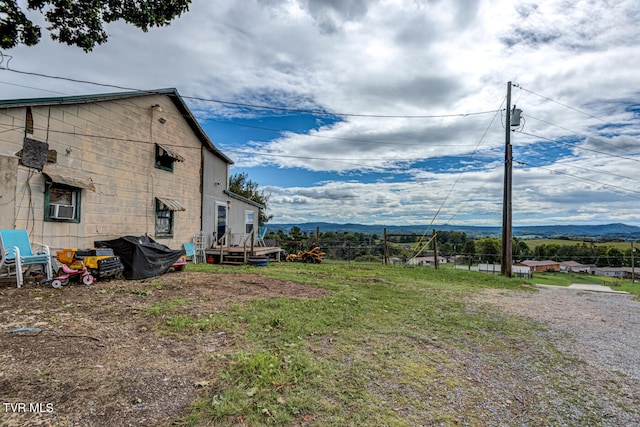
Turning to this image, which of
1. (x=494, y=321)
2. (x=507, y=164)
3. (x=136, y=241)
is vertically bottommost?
(x=494, y=321)

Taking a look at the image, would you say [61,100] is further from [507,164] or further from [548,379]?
[507,164]

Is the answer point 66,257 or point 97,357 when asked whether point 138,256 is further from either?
point 97,357

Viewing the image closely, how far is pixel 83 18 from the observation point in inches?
254

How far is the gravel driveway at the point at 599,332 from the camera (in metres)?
3.09

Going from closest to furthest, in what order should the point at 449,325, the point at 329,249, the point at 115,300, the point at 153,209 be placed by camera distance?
the point at 449,325 < the point at 115,300 < the point at 153,209 < the point at 329,249

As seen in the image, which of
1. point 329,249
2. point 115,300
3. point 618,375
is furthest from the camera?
point 329,249

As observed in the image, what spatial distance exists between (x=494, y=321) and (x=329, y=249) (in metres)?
11.2

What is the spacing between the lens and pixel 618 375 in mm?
3484

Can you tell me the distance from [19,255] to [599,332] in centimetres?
1009

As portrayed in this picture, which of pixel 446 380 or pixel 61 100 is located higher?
pixel 61 100

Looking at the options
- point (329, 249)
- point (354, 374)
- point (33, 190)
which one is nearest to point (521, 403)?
point (354, 374)

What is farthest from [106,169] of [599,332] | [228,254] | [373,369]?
[599,332]

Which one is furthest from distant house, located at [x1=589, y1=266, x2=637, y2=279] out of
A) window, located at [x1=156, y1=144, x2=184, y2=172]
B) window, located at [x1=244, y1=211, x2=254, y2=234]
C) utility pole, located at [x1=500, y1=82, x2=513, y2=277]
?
window, located at [x1=156, y1=144, x2=184, y2=172]

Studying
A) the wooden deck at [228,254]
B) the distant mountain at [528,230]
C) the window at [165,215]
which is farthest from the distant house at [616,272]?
the window at [165,215]
